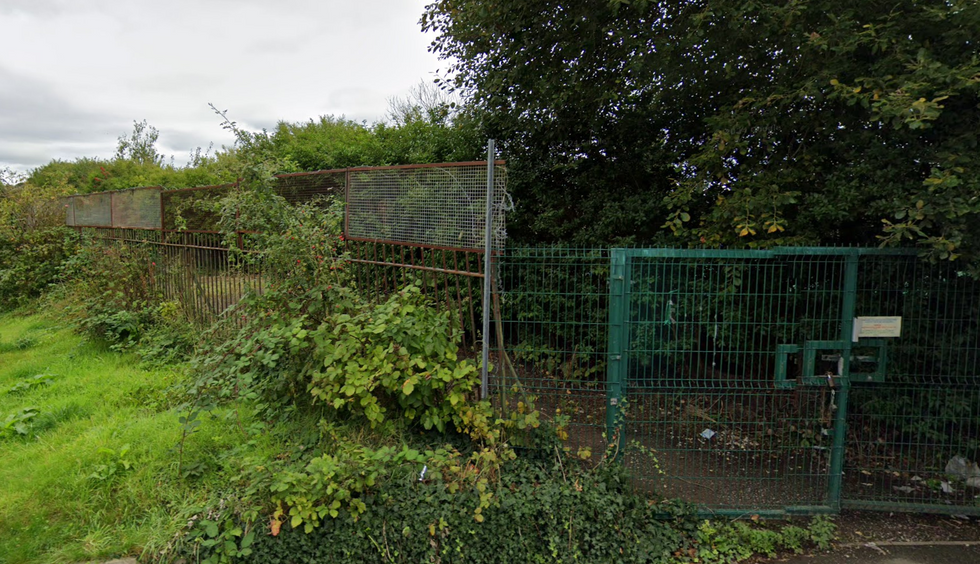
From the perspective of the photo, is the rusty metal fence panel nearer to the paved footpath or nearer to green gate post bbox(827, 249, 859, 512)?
green gate post bbox(827, 249, 859, 512)

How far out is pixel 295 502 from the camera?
2998 mm

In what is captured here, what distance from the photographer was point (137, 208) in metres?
8.23

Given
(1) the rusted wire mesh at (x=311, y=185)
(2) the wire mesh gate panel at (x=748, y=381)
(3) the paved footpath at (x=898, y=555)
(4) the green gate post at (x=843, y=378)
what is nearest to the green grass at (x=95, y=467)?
(1) the rusted wire mesh at (x=311, y=185)

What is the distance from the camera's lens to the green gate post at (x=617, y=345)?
138 inches

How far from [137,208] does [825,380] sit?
905 centimetres

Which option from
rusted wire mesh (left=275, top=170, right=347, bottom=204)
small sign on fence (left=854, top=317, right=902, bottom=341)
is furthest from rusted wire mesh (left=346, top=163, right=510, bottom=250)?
small sign on fence (left=854, top=317, right=902, bottom=341)

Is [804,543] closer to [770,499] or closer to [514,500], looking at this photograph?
[770,499]

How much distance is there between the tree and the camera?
329 cm

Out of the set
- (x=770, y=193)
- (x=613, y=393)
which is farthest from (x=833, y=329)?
(x=613, y=393)

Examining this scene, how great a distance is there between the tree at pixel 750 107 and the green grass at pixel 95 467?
3.91 metres

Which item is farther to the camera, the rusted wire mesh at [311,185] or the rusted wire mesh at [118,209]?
the rusted wire mesh at [118,209]

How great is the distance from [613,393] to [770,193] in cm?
184

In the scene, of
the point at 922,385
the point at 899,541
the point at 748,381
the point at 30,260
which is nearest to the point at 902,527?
the point at 899,541

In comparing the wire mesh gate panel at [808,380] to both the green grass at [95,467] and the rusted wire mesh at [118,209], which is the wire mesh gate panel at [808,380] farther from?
the rusted wire mesh at [118,209]
